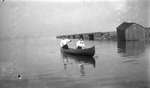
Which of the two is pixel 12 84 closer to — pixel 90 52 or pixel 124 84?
pixel 124 84

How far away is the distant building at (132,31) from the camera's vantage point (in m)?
28.4

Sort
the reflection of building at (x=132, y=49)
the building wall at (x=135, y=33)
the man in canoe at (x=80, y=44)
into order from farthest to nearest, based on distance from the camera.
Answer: the building wall at (x=135, y=33)
the reflection of building at (x=132, y=49)
the man in canoe at (x=80, y=44)

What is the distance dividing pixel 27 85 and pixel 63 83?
4.82 feet

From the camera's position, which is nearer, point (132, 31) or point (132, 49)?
point (132, 49)

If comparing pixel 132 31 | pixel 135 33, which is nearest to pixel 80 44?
pixel 132 31

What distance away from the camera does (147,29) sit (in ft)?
96.1

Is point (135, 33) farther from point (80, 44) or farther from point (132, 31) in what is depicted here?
point (80, 44)

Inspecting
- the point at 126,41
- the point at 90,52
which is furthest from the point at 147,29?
the point at 90,52

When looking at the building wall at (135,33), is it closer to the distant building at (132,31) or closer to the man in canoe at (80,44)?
the distant building at (132,31)

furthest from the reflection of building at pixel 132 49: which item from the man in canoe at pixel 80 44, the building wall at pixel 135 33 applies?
the building wall at pixel 135 33

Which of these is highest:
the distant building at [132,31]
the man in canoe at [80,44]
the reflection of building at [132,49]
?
the distant building at [132,31]

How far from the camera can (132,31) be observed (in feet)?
94.4

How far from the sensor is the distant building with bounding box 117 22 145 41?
28391 mm

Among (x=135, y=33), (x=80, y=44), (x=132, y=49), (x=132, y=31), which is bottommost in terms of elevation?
(x=132, y=49)
